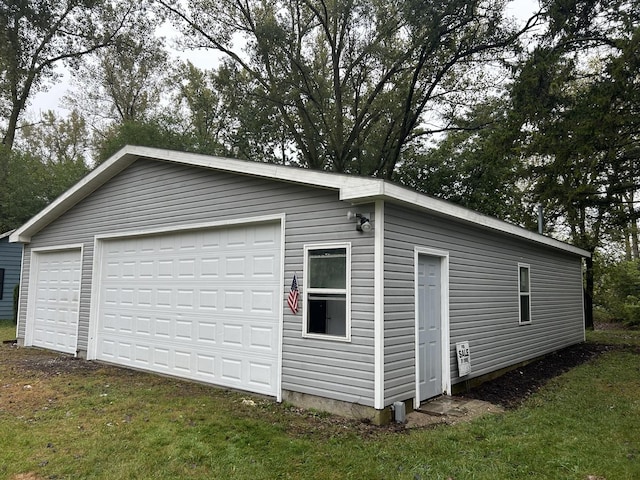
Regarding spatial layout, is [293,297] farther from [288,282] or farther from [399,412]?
[399,412]

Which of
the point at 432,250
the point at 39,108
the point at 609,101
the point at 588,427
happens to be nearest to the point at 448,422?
the point at 588,427

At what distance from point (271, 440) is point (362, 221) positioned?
2546 millimetres

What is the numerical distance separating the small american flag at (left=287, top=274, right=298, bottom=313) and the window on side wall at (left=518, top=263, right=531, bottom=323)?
202 inches

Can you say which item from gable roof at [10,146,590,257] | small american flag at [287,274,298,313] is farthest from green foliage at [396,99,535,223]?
small american flag at [287,274,298,313]

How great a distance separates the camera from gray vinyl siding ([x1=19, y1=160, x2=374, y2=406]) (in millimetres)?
5172

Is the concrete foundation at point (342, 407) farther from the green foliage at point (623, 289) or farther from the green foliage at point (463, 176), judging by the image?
the green foliage at point (623, 289)

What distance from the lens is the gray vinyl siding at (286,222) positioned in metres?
5.17

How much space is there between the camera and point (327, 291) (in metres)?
5.50

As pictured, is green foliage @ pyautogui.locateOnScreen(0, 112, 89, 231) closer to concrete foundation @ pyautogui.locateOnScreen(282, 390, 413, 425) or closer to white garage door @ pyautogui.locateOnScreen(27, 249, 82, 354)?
white garage door @ pyautogui.locateOnScreen(27, 249, 82, 354)

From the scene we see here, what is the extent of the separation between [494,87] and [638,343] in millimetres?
9061

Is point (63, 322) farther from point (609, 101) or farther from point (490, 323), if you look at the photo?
point (609, 101)

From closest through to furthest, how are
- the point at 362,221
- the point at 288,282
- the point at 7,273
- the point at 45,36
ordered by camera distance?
the point at 362,221
the point at 288,282
the point at 7,273
the point at 45,36

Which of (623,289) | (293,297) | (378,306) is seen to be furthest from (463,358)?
(623,289)

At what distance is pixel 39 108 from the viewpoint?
24.7 metres
